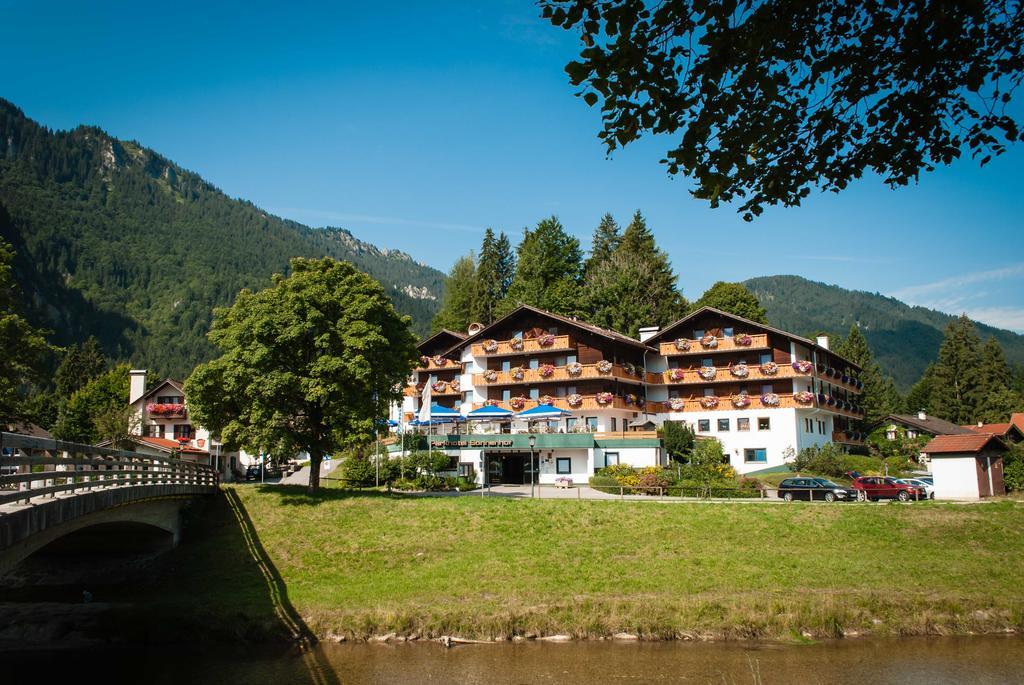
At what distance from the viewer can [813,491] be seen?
137ft

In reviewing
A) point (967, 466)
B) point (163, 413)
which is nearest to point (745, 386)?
point (967, 466)

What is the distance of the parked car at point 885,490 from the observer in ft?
135

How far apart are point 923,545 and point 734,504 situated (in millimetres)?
8377

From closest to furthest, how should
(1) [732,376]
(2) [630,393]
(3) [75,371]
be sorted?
(1) [732,376], (2) [630,393], (3) [75,371]

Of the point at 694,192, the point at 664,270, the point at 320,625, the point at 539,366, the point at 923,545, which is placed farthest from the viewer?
the point at 664,270

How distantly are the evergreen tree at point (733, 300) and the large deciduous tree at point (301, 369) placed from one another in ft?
149

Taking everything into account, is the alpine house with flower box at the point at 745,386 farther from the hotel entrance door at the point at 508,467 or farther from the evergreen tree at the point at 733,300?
the hotel entrance door at the point at 508,467

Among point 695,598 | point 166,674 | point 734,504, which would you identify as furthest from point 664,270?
point 166,674

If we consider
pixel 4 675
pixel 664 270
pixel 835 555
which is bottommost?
pixel 4 675

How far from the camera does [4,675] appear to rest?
1983cm

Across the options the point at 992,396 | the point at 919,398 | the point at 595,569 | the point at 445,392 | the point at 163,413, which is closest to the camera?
the point at 595,569

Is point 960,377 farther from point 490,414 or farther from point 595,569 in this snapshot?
point 595,569

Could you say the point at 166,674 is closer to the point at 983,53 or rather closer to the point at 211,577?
the point at 211,577

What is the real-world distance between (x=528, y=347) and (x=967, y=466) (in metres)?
33.7
